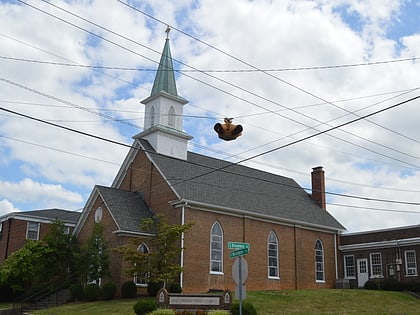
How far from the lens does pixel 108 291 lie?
3148 cm

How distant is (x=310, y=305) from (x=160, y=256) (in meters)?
8.58

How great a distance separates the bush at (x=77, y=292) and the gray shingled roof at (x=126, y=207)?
4.42 meters

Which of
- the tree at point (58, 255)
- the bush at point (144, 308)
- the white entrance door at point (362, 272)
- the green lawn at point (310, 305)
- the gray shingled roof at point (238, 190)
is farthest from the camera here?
the white entrance door at point (362, 272)

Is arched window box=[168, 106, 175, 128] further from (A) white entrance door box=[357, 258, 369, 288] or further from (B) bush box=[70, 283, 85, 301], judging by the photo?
(A) white entrance door box=[357, 258, 369, 288]

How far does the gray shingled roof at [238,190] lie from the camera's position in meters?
37.0

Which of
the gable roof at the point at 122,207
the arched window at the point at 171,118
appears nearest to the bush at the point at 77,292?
the gable roof at the point at 122,207

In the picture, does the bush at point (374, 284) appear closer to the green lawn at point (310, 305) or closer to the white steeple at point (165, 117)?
the green lawn at point (310, 305)

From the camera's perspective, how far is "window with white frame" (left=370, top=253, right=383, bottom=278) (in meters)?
42.1

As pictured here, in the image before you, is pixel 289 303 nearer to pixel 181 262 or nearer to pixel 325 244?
pixel 181 262

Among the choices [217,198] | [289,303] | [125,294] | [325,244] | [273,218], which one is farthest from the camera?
[325,244]

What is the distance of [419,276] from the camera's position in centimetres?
3922

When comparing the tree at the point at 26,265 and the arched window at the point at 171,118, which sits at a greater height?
the arched window at the point at 171,118

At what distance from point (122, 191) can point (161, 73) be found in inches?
406

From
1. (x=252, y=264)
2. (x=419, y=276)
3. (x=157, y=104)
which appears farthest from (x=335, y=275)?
(x=157, y=104)
